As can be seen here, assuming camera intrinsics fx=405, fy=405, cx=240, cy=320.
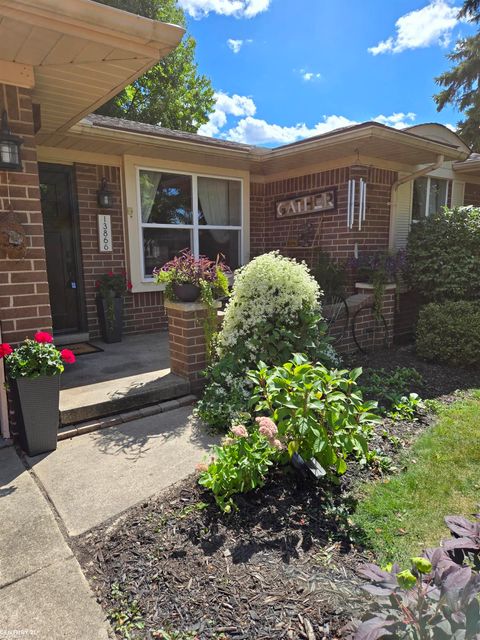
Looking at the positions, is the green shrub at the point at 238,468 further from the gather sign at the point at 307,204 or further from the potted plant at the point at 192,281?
the gather sign at the point at 307,204

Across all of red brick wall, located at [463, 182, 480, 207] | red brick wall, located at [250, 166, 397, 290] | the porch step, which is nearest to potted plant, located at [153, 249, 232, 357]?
the porch step

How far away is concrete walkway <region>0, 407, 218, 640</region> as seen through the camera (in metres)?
1.58

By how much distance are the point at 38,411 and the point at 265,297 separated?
79.1 inches

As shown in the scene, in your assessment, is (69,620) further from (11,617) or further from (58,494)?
(58,494)

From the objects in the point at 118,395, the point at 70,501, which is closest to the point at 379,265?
the point at 118,395

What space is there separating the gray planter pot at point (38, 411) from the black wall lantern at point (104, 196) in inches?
136

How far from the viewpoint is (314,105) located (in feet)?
42.4

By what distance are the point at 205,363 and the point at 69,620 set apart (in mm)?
2589

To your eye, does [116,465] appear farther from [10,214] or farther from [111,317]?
[111,317]

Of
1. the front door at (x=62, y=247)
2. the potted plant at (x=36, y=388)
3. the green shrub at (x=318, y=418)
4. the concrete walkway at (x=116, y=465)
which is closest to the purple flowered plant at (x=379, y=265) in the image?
the concrete walkway at (x=116, y=465)

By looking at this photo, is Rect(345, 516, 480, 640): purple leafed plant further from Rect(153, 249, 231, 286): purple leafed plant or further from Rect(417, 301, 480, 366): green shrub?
Rect(417, 301, 480, 366): green shrub

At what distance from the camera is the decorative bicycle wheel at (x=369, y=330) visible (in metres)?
5.39

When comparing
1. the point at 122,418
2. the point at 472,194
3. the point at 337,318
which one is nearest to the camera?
the point at 122,418

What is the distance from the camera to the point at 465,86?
19641mm
